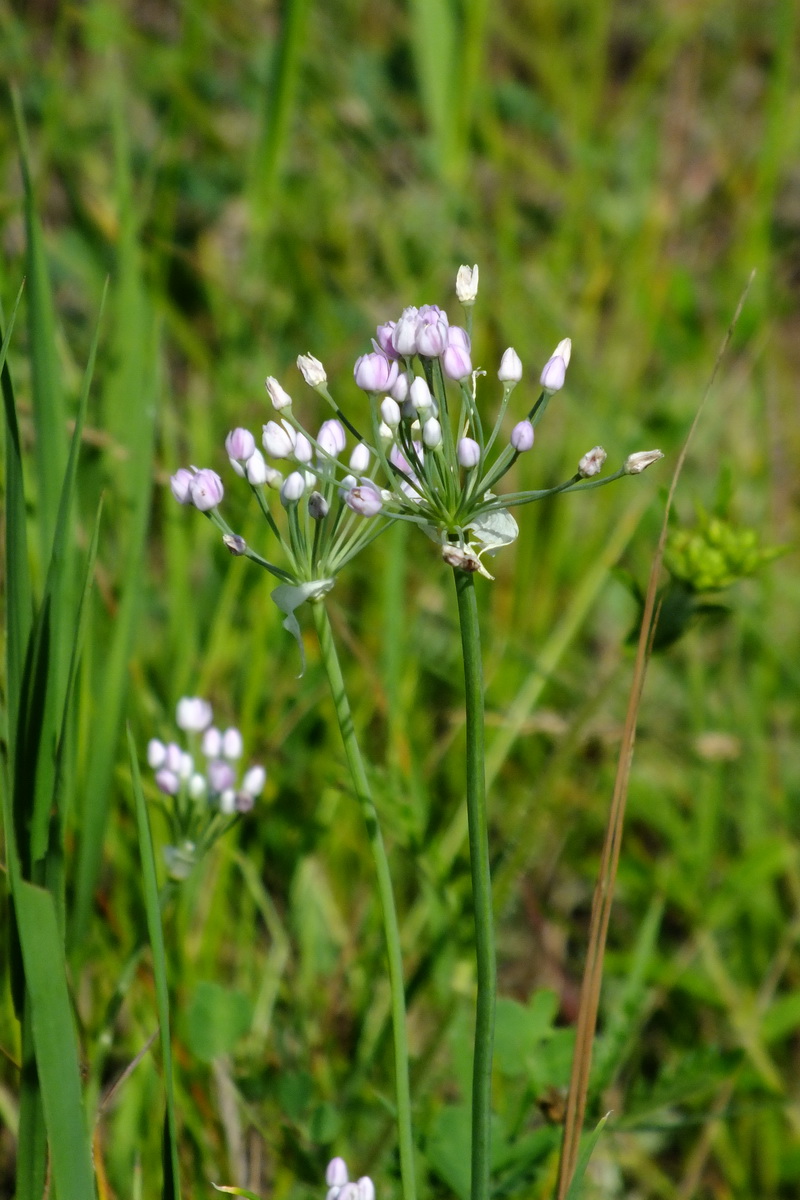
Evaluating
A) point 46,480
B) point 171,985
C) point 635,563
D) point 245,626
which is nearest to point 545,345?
point 635,563

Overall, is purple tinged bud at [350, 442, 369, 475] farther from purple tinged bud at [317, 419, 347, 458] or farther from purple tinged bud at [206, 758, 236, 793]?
purple tinged bud at [206, 758, 236, 793]

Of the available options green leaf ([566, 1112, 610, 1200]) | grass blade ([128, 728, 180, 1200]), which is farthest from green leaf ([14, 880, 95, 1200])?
green leaf ([566, 1112, 610, 1200])

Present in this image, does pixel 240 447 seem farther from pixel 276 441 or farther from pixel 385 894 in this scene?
pixel 385 894

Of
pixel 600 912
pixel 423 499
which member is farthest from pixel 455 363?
pixel 600 912

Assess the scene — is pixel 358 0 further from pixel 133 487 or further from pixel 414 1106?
pixel 414 1106

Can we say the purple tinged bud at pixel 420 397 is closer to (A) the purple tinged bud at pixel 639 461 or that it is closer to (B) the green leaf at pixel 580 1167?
(A) the purple tinged bud at pixel 639 461

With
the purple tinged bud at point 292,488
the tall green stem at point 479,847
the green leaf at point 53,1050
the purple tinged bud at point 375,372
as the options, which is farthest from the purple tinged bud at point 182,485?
the green leaf at point 53,1050

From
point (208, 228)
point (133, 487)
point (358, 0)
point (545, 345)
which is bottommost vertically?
point (133, 487)
